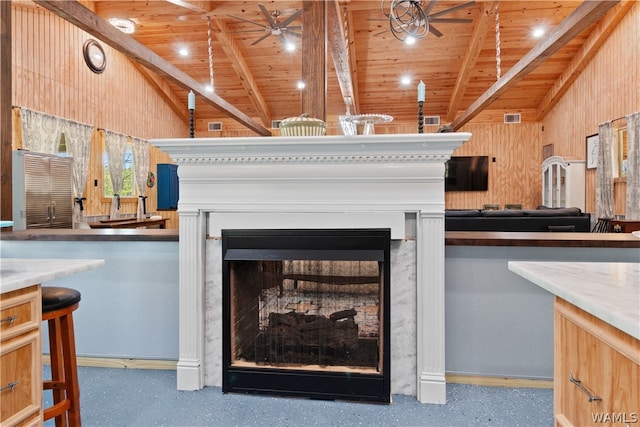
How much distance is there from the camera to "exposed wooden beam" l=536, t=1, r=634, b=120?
5945 mm

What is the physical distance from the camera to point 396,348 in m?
2.06

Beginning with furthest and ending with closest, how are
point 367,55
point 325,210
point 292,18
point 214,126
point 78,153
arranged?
point 214,126
point 367,55
point 78,153
point 292,18
point 325,210

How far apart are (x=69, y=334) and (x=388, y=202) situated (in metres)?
1.67

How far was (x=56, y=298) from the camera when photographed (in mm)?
1493

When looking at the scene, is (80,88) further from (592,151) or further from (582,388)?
(592,151)

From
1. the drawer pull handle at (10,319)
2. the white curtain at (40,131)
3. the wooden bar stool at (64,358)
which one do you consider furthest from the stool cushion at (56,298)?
the white curtain at (40,131)

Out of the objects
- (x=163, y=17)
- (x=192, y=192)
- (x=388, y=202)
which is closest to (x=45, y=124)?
(x=163, y=17)

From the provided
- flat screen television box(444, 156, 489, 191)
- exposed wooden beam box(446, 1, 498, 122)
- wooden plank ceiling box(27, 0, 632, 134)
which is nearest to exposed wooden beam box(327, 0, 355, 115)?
wooden plank ceiling box(27, 0, 632, 134)

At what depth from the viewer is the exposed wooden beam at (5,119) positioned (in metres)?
2.67

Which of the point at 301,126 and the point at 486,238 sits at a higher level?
the point at 301,126

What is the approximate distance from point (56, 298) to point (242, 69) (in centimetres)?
706

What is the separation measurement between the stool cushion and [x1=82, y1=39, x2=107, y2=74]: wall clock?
6.59m

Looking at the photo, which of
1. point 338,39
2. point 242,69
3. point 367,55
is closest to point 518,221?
point 338,39

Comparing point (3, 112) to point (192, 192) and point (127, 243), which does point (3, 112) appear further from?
point (192, 192)
